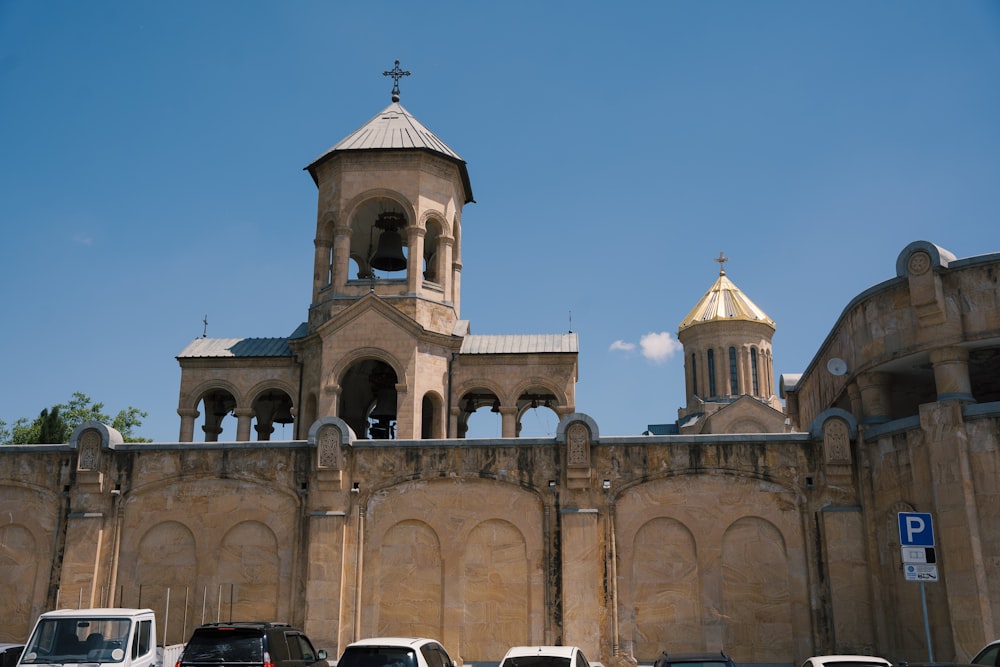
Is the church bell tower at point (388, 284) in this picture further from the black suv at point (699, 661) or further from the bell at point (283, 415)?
the black suv at point (699, 661)

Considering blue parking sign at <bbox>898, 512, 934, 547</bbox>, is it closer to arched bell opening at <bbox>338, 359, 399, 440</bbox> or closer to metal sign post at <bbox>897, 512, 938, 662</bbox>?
metal sign post at <bbox>897, 512, 938, 662</bbox>

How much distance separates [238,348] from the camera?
113 feet

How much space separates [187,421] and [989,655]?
27.1 metres

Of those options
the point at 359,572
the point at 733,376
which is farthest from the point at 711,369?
the point at 359,572

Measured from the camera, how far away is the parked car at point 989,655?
45.5 ft

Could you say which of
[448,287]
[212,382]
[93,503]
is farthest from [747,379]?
[93,503]

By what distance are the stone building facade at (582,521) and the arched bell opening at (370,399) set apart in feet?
37.3

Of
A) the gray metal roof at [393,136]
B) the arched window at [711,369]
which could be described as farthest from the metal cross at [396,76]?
the arched window at [711,369]

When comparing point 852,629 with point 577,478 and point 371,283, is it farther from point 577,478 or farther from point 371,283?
point 371,283

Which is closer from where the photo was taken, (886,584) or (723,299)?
(886,584)

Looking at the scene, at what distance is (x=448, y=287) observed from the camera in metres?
33.8

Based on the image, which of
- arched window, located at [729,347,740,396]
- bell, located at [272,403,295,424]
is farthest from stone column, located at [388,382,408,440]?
arched window, located at [729,347,740,396]

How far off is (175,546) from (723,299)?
132ft

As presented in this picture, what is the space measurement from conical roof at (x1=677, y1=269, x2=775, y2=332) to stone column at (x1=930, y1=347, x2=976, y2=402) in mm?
34276
